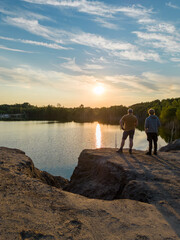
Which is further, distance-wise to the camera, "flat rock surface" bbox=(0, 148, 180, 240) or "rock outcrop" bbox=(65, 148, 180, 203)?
"rock outcrop" bbox=(65, 148, 180, 203)

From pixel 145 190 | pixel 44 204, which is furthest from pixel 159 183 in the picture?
pixel 44 204

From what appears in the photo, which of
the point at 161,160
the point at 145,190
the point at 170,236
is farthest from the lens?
the point at 161,160

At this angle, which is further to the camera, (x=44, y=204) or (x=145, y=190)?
(x=145, y=190)

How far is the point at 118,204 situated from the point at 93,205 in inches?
25.4

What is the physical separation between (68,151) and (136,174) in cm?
1850

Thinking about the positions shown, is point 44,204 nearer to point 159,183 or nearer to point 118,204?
point 118,204

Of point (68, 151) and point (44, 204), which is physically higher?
point (44, 204)

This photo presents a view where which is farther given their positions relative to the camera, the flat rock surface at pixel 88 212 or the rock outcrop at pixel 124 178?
the rock outcrop at pixel 124 178

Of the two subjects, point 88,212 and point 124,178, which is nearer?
point 88,212

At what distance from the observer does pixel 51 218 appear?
3.93m

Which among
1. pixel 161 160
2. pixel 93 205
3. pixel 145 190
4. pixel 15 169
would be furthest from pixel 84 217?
pixel 161 160

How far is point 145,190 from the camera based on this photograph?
5.38 m

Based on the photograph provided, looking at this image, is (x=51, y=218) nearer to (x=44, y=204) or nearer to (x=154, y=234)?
(x=44, y=204)

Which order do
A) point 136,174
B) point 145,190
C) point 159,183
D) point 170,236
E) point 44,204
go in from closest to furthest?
1. point 170,236
2. point 44,204
3. point 145,190
4. point 159,183
5. point 136,174
